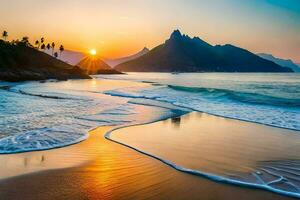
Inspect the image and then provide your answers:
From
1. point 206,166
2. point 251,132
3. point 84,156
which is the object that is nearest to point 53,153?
point 84,156

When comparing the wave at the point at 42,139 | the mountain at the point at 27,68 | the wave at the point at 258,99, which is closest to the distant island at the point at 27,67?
the mountain at the point at 27,68

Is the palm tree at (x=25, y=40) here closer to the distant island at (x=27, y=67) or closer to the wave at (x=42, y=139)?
the distant island at (x=27, y=67)

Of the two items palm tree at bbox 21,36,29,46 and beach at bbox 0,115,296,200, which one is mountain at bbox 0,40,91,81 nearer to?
palm tree at bbox 21,36,29,46

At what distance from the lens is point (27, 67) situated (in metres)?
81.1

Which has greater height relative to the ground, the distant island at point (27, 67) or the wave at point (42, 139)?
the distant island at point (27, 67)

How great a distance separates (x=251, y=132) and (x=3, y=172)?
9136 millimetres

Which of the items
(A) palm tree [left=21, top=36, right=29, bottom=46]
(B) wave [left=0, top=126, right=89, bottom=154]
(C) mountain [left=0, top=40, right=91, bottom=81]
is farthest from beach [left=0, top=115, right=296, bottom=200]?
(A) palm tree [left=21, top=36, right=29, bottom=46]

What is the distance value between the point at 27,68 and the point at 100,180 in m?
78.6

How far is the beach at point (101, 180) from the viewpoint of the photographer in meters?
5.37

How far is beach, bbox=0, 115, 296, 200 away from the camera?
211 inches

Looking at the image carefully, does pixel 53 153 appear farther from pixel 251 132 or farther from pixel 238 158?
pixel 251 132

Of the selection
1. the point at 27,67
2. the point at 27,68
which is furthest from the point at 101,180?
the point at 27,67

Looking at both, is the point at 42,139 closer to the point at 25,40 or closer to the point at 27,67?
the point at 27,67

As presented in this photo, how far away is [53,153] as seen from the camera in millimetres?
8148
